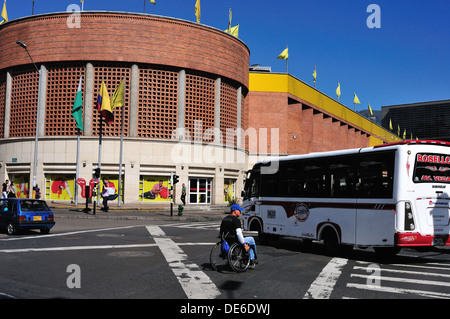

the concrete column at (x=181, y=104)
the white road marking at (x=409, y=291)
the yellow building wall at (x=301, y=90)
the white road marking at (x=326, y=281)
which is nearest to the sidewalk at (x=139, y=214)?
the concrete column at (x=181, y=104)

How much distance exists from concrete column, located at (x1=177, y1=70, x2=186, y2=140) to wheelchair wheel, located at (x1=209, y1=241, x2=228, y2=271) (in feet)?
103

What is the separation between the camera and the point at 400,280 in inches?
346

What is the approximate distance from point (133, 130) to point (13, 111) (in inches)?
493

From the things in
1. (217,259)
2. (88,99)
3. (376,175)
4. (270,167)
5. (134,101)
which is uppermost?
(88,99)

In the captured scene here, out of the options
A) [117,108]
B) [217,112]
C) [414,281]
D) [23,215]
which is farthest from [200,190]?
[414,281]

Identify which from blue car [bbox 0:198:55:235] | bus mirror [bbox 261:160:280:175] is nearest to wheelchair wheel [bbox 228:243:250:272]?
bus mirror [bbox 261:160:280:175]

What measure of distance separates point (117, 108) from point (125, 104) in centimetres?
87

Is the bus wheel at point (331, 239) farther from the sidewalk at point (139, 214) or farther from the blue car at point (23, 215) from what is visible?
the sidewalk at point (139, 214)

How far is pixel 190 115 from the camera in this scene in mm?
41750

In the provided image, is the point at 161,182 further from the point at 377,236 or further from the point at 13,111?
the point at 377,236

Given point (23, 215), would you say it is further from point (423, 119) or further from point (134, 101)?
point (423, 119)

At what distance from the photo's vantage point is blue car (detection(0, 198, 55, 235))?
16031 mm

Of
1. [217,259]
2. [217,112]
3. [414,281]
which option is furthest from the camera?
[217,112]
